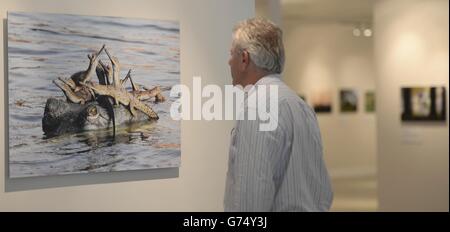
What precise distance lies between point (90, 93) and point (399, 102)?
4853 millimetres

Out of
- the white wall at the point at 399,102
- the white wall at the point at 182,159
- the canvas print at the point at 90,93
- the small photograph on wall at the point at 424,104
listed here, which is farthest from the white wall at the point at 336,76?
the canvas print at the point at 90,93

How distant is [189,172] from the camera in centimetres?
418

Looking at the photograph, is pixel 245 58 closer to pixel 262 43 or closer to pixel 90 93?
pixel 262 43

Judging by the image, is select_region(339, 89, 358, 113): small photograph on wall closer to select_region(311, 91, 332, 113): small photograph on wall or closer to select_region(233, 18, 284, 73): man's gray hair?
select_region(311, 91, 332, 113): small photograph on wall

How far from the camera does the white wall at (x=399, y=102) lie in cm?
725

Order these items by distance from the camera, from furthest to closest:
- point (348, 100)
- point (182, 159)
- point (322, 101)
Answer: point (348, 100) → point (322, 101) → point (182, 159)

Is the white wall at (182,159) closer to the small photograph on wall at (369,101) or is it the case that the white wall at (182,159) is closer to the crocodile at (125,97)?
the crocodile at (125,97)

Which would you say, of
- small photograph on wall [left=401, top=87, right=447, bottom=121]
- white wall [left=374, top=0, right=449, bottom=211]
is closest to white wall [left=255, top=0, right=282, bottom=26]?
white wall [left=374, top=0, right=449, bottom=211]

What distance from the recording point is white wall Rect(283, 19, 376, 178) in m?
13.7

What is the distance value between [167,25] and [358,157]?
444 inches

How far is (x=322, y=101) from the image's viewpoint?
46.0 feet

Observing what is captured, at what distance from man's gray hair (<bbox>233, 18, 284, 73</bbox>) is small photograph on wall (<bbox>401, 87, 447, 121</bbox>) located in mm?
5374

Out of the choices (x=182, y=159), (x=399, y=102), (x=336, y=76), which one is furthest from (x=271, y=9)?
(x=336, y=76)

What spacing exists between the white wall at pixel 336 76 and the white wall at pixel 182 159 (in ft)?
30.3
